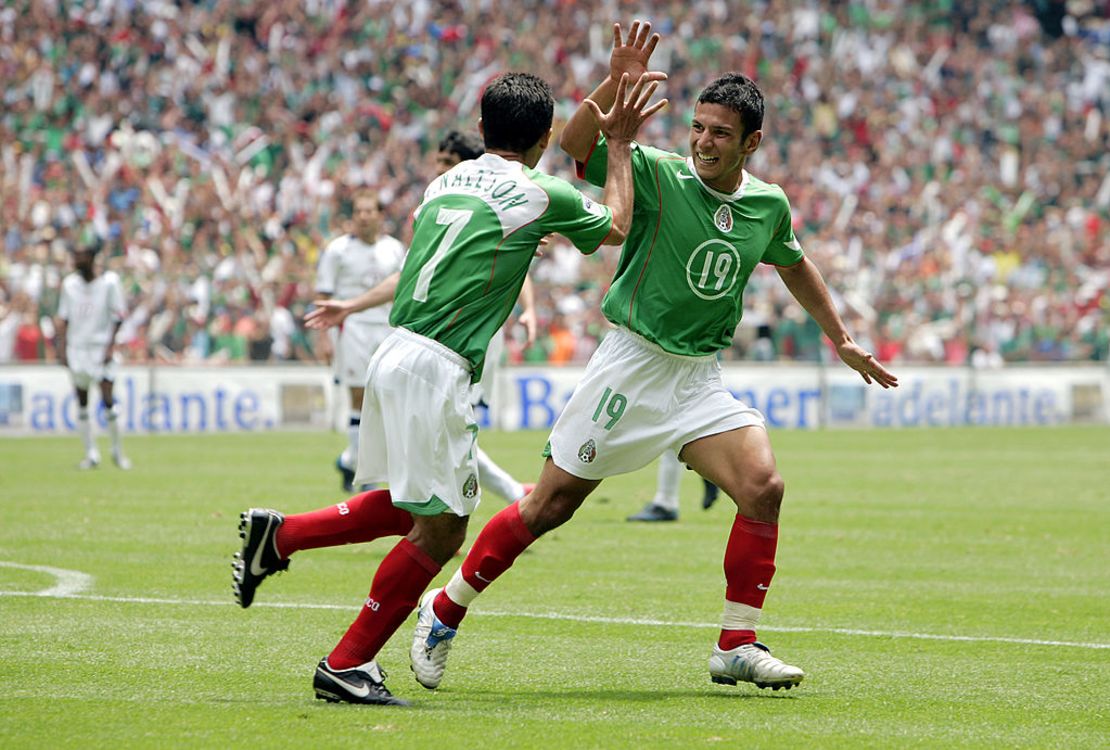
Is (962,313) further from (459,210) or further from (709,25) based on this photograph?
(459,210)

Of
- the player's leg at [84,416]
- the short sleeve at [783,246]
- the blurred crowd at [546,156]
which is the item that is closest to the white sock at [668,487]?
the short sleeve at [783,246]

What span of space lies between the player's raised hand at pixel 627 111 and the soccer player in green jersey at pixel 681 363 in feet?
0.79

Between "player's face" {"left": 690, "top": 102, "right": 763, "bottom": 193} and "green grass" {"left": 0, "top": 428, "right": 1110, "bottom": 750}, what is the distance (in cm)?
209

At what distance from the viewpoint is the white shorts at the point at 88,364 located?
1880 centimetres

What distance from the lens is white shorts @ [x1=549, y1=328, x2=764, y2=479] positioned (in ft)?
21.9

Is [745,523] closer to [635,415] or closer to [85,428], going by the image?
[635,415]

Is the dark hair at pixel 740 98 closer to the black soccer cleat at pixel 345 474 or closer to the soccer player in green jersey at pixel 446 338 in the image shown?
the soccer player in green jersey at pixel 446 338

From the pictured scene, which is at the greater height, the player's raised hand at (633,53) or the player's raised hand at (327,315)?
the player's raised hand at (633,53)

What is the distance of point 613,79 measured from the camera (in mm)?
6312

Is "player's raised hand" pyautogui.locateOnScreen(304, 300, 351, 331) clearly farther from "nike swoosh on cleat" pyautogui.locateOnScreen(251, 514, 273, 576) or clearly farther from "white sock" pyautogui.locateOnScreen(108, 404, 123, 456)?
"white sock" pyautogui.locateOnScreen(108, 404, 123, 456)

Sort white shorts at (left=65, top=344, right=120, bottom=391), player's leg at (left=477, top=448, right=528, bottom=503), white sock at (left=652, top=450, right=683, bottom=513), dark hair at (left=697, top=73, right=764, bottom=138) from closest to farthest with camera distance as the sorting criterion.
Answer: dark hair at (left=697, top=73, right=764, bottom=138), player's leg at (left=477, top=448, right=528, bottom=503), white sock at (left=652, top=450, right=683, bottom=513), white shorts at (left=65, top=344, right=120, bottom=391)

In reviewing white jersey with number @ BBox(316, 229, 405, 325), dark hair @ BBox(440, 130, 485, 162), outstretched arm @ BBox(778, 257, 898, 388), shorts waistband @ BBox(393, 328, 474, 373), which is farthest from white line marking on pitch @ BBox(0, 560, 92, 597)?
white jersey with number @ BBox(316, 229, 405, 325)

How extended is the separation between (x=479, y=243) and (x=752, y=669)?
1.95m

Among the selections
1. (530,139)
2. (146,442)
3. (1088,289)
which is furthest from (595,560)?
(1088,289)
